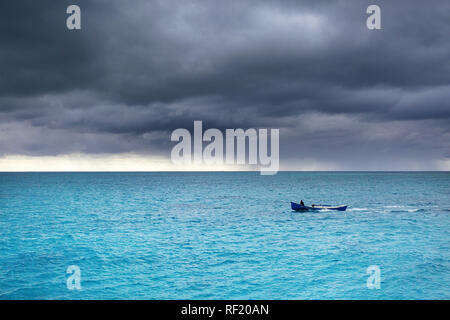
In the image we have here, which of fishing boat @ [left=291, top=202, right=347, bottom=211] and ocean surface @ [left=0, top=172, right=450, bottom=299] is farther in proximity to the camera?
fishing boat @ [left=291, top=202, right=347, bottom=211]

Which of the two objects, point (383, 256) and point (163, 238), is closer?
point (383, 256)

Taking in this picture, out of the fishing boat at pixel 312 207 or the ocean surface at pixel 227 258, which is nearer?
the ocean surface at pixel 227 258

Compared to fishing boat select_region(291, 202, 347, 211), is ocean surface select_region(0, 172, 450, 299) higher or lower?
lower

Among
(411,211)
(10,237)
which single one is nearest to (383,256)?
(411,211)

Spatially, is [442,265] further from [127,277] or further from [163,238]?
[163,238]

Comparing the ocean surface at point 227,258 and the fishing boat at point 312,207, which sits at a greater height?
the fishing boat at point 312,207

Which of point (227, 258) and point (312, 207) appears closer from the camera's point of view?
point (227, 258)

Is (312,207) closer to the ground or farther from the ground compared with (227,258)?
farther from the ground
